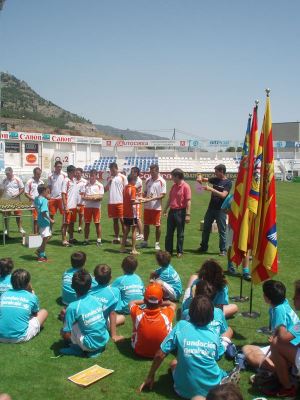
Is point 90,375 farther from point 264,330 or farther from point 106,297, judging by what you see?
point 264,330

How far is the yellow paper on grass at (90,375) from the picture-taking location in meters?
4.56

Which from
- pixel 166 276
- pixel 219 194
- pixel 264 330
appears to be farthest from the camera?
pixel 219 194

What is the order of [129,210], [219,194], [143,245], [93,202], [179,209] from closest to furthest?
[219,194] → [179,209] → [129,210] → [143,245] → [93,202]

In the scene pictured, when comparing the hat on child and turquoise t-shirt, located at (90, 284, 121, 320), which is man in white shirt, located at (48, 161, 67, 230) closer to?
turquoise t-shirt, located at (90, 284, 121, 320)

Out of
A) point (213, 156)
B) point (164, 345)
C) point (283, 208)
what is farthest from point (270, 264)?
point (213, 156)

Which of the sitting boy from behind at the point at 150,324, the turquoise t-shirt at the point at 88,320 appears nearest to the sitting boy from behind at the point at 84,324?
the turquoise t-shirt at the point at 88,320

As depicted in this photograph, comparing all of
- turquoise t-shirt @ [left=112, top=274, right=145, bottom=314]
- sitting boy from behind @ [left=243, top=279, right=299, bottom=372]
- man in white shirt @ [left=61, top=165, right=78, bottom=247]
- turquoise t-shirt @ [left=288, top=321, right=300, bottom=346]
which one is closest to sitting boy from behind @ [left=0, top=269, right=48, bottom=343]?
turquoise t-shirt @ [left=112, top=274, right=145, bottom=314]

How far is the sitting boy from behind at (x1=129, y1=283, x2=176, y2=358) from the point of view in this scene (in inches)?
198

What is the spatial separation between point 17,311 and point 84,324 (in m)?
0.93

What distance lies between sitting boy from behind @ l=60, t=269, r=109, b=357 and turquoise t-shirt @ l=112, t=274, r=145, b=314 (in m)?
1.11

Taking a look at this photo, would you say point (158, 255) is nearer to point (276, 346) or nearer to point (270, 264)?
point (270, 264)

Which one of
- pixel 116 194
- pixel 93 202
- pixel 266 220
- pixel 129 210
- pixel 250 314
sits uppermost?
pixel 266 220

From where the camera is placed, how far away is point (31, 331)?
559 cm

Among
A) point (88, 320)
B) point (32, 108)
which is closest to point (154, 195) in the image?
point (88, 320)
